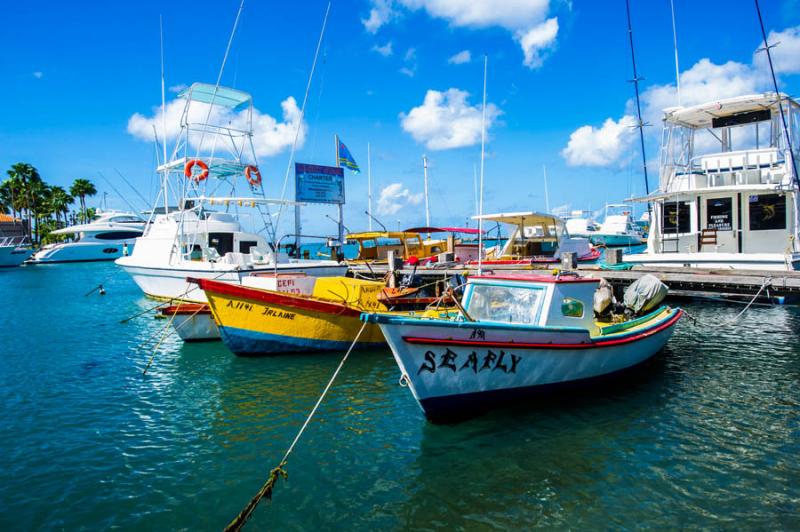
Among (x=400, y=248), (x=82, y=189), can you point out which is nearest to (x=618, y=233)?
(x=400, y=248)

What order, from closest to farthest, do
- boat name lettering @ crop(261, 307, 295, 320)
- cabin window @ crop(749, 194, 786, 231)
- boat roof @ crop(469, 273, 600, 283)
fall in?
boat roof @ crop(469, 273, 600, 283) < boat name lettering @ crop(261, 307, 295, 320) < cabin window @ crop(749, 194, 786, 231)

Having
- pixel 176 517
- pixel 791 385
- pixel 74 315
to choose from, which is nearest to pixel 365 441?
pixel 176 517

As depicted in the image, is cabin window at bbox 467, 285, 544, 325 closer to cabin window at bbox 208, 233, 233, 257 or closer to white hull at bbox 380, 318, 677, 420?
white hull at bbox 380, 318, 677, 420

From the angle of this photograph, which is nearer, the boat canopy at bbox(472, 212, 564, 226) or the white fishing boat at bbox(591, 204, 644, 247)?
the boat canopy at bbox(472, 212, 564, 226)

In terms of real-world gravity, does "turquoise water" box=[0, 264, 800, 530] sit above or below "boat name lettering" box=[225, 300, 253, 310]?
below

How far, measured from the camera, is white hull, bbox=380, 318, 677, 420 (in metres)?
7.16

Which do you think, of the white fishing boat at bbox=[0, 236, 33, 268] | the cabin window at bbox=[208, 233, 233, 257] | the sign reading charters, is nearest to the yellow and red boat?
the cabin window at bbox=[208, 233, 233, 257]

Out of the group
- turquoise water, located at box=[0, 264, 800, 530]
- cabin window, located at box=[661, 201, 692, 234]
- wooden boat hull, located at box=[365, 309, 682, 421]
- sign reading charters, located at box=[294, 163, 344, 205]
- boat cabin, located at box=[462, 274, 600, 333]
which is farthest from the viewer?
sign reading charters, located at box=[294, 163, 344, 205]

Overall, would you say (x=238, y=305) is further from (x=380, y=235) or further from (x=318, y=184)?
(x=380, y=235)

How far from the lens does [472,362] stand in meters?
7.51

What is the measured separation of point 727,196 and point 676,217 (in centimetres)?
191

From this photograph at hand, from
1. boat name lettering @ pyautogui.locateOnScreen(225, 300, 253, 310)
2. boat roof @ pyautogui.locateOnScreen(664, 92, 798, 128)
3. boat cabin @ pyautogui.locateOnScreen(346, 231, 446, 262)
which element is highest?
boat roof @ pyautogui.locateOnScreen(664, 92, 798, 128)

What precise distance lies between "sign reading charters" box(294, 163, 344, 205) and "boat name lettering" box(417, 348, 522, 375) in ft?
58.0

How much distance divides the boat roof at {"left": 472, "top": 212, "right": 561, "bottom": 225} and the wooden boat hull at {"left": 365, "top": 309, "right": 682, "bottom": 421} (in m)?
13.1
